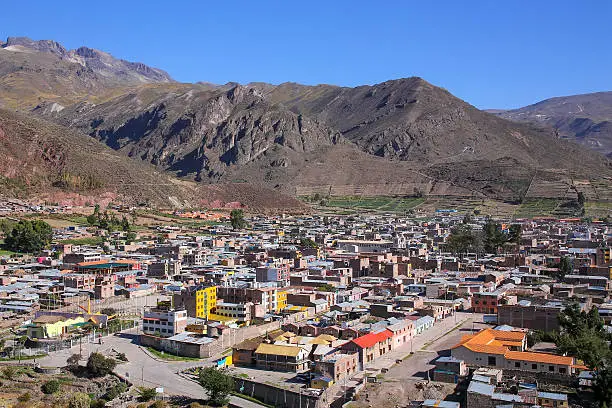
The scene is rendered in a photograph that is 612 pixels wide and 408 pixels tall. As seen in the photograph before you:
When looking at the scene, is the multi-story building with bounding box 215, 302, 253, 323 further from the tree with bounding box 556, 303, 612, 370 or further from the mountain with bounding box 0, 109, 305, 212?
the mountain with bounding box 0, 109, 305, 212

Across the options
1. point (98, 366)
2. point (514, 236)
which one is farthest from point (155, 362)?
point (514, 236)

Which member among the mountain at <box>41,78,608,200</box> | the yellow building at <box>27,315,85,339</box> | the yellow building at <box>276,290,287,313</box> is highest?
the mountain at <box>41,78,608,200</box>

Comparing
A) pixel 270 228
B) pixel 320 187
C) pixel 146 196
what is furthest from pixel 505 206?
pixel 146 196

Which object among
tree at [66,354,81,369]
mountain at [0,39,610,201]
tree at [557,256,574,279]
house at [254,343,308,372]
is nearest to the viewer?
tree at [66,354,81,369]

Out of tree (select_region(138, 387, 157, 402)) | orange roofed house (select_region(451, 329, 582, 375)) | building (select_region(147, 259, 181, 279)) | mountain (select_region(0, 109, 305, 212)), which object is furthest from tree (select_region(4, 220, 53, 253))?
orange roofed house (select_region(451, 329, 582, 375))

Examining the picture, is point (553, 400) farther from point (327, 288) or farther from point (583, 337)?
point (327, 288)

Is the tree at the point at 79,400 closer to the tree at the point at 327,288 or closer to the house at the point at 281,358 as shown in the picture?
the house at the point at 281,358
